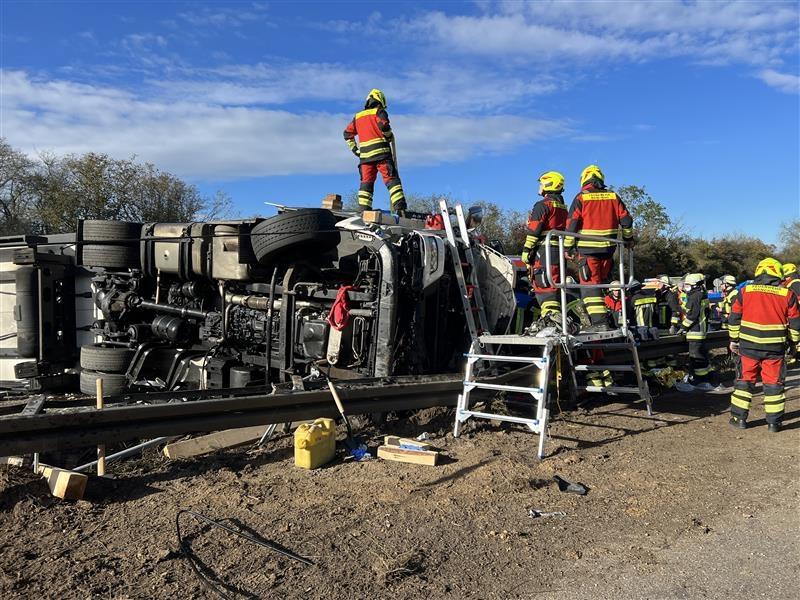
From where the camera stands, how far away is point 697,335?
922 cm

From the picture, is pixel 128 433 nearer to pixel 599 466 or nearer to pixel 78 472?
pixel 78 472

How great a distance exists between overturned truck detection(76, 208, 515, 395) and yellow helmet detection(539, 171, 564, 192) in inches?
43.8

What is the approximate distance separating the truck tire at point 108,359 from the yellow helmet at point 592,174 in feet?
17.0

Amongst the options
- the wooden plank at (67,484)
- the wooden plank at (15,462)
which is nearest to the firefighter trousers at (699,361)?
the wooden plank at (67,484)

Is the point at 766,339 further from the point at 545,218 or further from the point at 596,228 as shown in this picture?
the point at 545,218

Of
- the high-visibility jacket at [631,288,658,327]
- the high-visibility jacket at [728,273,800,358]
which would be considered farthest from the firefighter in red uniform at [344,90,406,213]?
the high-visibility jacket at [631,288,658,327]

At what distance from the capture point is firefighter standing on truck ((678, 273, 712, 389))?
30.1ft

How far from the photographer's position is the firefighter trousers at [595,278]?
6695 millimetres

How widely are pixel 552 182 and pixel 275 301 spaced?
3401 millimetres


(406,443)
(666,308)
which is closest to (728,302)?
(666,308)

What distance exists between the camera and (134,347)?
22.7 ft

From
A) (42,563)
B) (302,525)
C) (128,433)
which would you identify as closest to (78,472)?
(128,433)

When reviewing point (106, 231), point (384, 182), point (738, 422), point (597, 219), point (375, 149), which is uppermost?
point (375, 149)

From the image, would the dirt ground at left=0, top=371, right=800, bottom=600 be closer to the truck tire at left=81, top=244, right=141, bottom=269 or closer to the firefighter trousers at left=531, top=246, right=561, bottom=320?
the firefighter trousers at left=531, top=246, right=561, bottom=320
